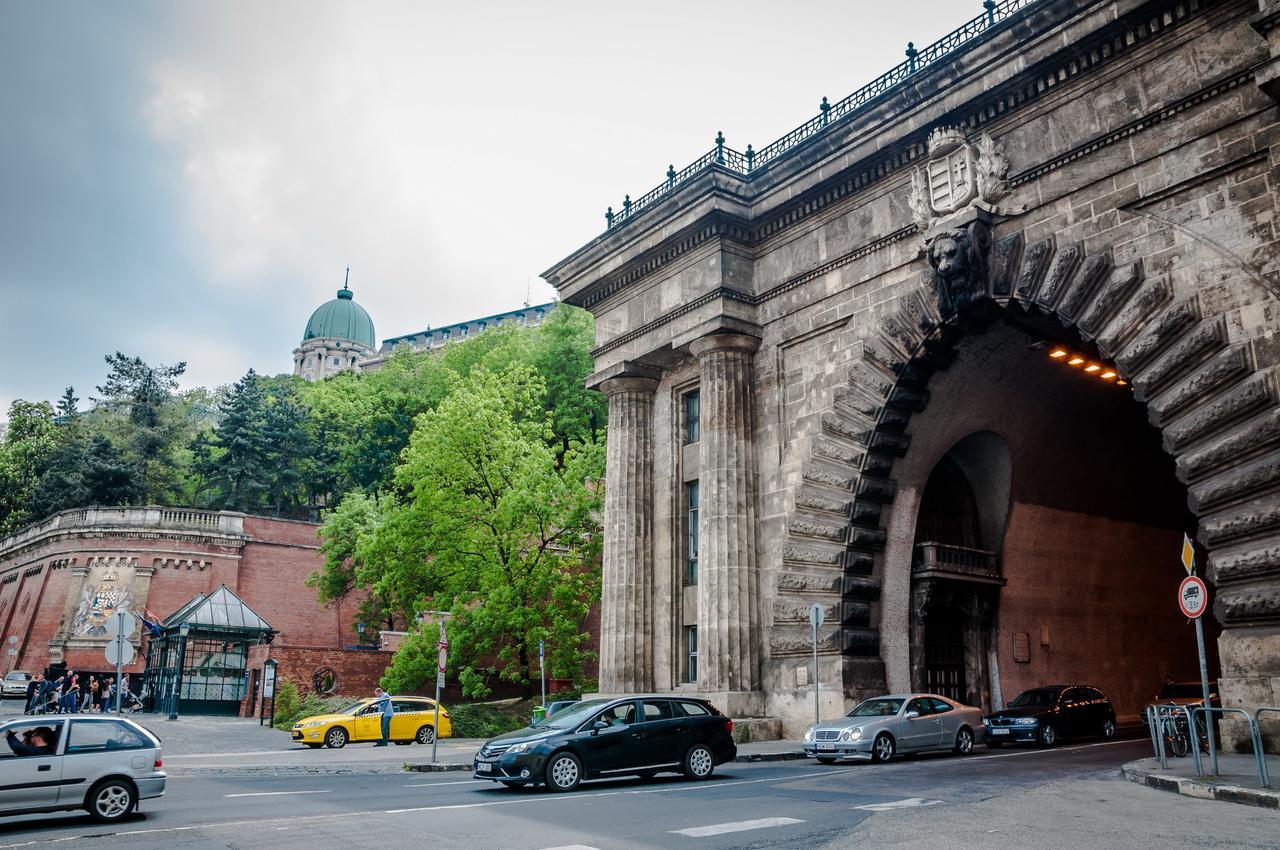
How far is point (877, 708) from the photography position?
18.9 meters

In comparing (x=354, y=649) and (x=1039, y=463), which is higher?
(x=1039, y=463)

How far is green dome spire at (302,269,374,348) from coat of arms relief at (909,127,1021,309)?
152 m

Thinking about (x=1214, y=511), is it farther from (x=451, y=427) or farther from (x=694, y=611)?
(x=451, y=427)

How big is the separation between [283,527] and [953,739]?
5124cm

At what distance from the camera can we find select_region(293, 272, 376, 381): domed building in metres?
162

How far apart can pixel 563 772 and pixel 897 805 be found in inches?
192

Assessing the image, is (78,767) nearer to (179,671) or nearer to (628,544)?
(628,544)

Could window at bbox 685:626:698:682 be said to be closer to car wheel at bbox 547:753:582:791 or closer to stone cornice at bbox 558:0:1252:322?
stone cornice at bbox 558:0:1252:322

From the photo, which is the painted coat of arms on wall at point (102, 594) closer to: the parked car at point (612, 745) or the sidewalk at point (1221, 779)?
the parked car at point (612, 745)

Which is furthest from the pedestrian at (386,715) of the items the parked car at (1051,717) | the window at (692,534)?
the parked car at (1051,717)

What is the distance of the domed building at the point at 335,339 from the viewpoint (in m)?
162

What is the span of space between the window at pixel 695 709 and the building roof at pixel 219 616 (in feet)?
95.8

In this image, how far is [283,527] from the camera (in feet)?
204

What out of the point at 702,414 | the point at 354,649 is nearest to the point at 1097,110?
the point at 702,414
